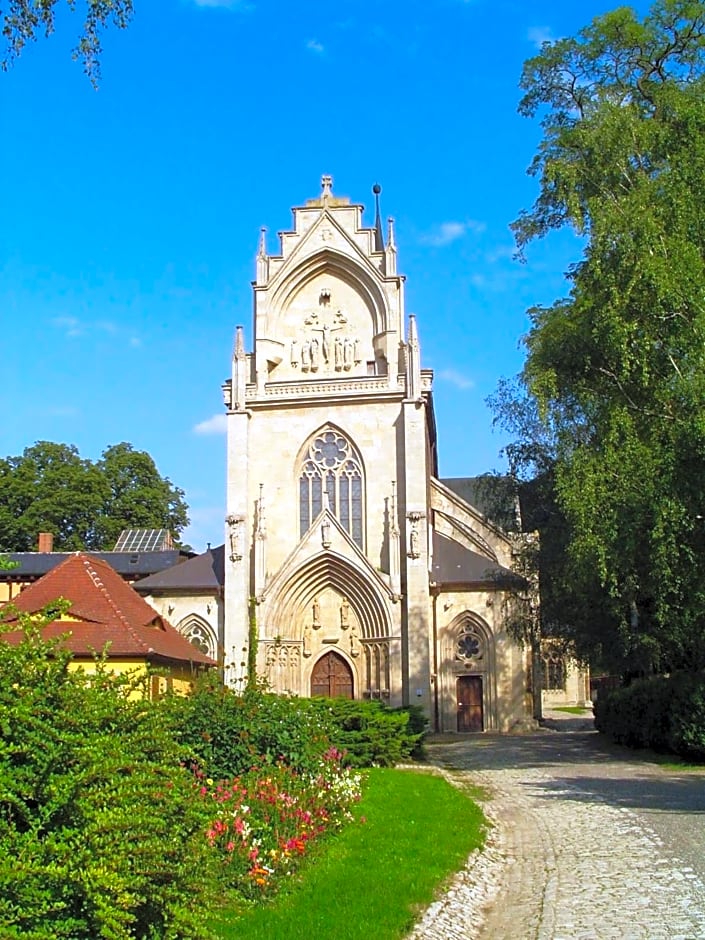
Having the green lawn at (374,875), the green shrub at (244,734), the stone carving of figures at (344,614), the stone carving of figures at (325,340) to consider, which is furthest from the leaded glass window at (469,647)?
the green shrub at (244,734)

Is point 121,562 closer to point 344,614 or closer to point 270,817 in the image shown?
point 344,614

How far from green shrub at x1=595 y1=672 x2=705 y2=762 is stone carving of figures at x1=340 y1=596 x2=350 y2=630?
31.3 ft

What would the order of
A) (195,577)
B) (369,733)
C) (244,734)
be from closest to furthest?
(244,734), (369,733), (195,577)

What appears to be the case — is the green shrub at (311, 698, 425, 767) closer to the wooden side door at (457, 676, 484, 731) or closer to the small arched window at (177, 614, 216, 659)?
the wooden side door at (457, 676, 484, 731)

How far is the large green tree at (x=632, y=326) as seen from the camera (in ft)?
61.9

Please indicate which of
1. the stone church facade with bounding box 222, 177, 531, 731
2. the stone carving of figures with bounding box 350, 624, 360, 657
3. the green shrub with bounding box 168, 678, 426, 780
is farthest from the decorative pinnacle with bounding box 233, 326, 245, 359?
the green shrub with bounding box 168, 678, 426, 780

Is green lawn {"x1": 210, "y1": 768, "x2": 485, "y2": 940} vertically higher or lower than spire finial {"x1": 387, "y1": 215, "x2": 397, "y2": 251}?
lower

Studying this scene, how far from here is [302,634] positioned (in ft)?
117

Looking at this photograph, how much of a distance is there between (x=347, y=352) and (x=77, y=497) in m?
26.0

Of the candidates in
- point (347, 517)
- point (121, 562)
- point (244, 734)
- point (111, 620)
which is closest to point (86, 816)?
point (244, 734)

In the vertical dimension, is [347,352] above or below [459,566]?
above

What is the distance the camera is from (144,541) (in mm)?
52406

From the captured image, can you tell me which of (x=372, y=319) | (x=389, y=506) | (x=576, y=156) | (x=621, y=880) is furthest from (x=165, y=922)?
(x=372, y=319)

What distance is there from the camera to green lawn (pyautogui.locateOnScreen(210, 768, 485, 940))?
298 inches
